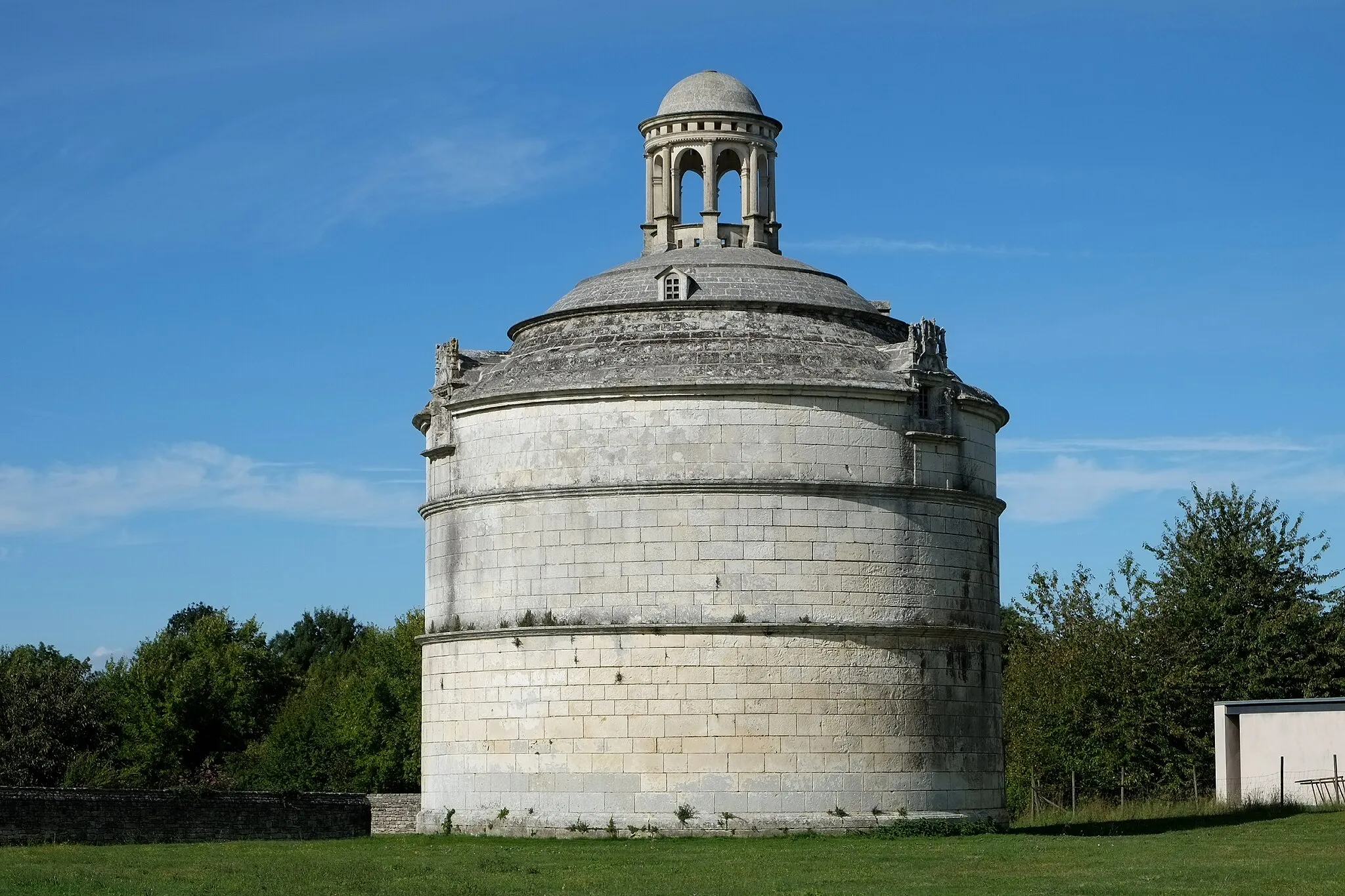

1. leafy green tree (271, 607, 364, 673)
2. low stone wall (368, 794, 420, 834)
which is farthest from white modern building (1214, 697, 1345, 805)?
leafy green tree (271, 607, 364, 673)

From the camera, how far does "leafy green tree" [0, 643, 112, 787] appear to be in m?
58.8

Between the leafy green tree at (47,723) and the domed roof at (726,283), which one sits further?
the leafy green tree at (47,723)

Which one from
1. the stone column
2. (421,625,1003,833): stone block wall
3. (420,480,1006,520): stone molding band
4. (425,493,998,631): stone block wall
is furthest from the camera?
the stone column

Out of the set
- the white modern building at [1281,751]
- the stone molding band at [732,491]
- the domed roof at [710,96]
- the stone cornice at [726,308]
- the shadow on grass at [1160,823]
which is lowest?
the shadow on grass at [1160,823]

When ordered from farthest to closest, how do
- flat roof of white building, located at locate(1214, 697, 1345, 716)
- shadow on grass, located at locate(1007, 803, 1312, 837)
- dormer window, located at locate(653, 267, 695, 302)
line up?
flat roof of white building, located at locate(1214, 697, 1345, 716)
shadow on grass, located at locate(1007, 803, 1312, 837)
dormer window, located at locate(653, 267, 695, 302)

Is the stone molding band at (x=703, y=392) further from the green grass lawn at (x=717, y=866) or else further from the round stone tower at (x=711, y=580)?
the green grass lawn at (x=717, y=866)

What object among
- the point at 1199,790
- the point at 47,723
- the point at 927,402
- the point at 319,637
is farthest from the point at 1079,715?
the point at 319,637

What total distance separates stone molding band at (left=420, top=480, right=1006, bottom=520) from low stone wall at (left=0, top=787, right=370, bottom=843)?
8.13 m

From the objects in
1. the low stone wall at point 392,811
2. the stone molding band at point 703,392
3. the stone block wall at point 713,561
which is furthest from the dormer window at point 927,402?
the low stone wall at point 392,811

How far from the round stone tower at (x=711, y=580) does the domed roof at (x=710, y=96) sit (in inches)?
184

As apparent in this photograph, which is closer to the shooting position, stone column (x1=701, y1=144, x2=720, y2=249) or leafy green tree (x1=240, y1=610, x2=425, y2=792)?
stone column (x1=701, y1=144, x2=720, y2=249)

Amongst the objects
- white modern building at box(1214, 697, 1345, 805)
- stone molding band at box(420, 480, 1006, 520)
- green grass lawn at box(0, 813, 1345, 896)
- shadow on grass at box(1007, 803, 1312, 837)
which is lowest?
shadow on grass at box(1007, 803, 1312, 837)

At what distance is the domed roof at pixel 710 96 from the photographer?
37906 mm

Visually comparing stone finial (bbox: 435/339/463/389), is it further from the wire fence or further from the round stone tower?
the wire fence
